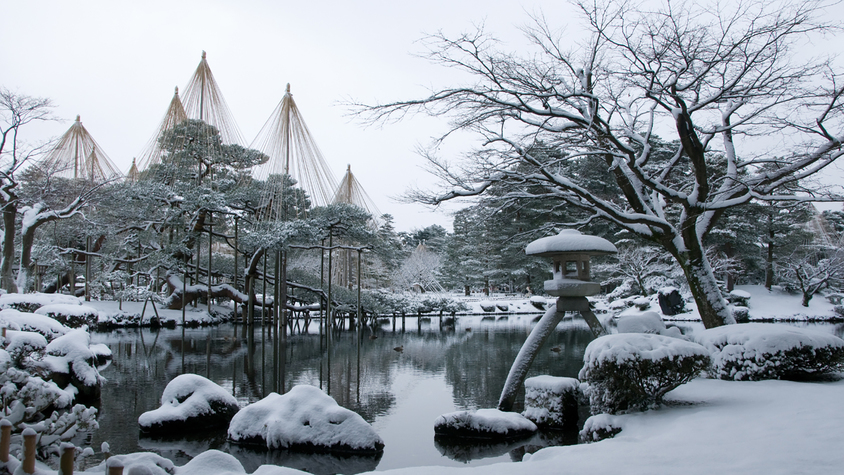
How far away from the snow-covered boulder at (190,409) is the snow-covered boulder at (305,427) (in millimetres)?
802

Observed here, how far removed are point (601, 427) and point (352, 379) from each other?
20.8ft

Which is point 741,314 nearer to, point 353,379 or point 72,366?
point 353,379

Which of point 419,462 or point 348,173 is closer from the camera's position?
point 419,462

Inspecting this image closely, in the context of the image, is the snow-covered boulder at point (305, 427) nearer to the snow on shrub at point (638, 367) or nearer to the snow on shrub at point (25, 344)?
the snow on shrub at point (638, 367)

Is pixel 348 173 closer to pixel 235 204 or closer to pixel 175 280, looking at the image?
pixel 235 204

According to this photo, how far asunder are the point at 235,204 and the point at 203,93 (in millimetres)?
4762

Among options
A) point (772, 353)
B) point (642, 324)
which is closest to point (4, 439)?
point (772, 353)

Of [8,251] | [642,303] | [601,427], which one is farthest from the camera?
[642,303]

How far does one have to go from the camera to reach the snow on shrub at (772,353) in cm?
620

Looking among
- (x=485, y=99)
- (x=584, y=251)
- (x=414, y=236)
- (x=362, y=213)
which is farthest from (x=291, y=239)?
(x=414, y=236)

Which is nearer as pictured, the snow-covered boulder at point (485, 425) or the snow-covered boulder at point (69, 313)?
the snow-covered boulder at point (485, 425)

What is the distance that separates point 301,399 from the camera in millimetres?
6492

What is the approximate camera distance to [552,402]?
6.84m

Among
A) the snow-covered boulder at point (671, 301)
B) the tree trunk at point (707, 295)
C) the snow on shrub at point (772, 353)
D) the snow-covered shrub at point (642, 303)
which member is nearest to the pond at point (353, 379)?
the snow on shrub at point (772, 353)
